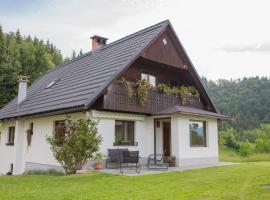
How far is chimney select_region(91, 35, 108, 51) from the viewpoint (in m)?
A: 20.1

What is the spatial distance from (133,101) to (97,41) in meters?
8.05

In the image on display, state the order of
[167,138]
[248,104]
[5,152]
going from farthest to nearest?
[248,104], [5,152], [167,138]

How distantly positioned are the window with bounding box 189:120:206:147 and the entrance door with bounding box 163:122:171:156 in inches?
46.3

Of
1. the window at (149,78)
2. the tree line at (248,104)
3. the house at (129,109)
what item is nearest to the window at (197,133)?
the house at (129,109)

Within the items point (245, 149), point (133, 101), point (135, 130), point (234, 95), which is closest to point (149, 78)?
point (133, 101)

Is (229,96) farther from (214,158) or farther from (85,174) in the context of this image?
(85,174)

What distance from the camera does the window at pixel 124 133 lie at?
1341 cm

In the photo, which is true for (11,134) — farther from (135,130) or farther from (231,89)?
(231,89)

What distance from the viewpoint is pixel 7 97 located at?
3609 cm

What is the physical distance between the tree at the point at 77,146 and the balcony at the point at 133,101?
5.29 ft

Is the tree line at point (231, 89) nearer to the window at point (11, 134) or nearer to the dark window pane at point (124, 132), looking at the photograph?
the window at point (11, 134)

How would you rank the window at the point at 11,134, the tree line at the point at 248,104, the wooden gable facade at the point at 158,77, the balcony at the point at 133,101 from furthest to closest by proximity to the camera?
1. the tree line at the point at 248,104
2. the window at the point at 11,134
3. the wooden gable facade at the point at 158,77
4. the balcony at the point at 133,101

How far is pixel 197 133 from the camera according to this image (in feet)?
51.1

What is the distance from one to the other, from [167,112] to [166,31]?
4.84 m
